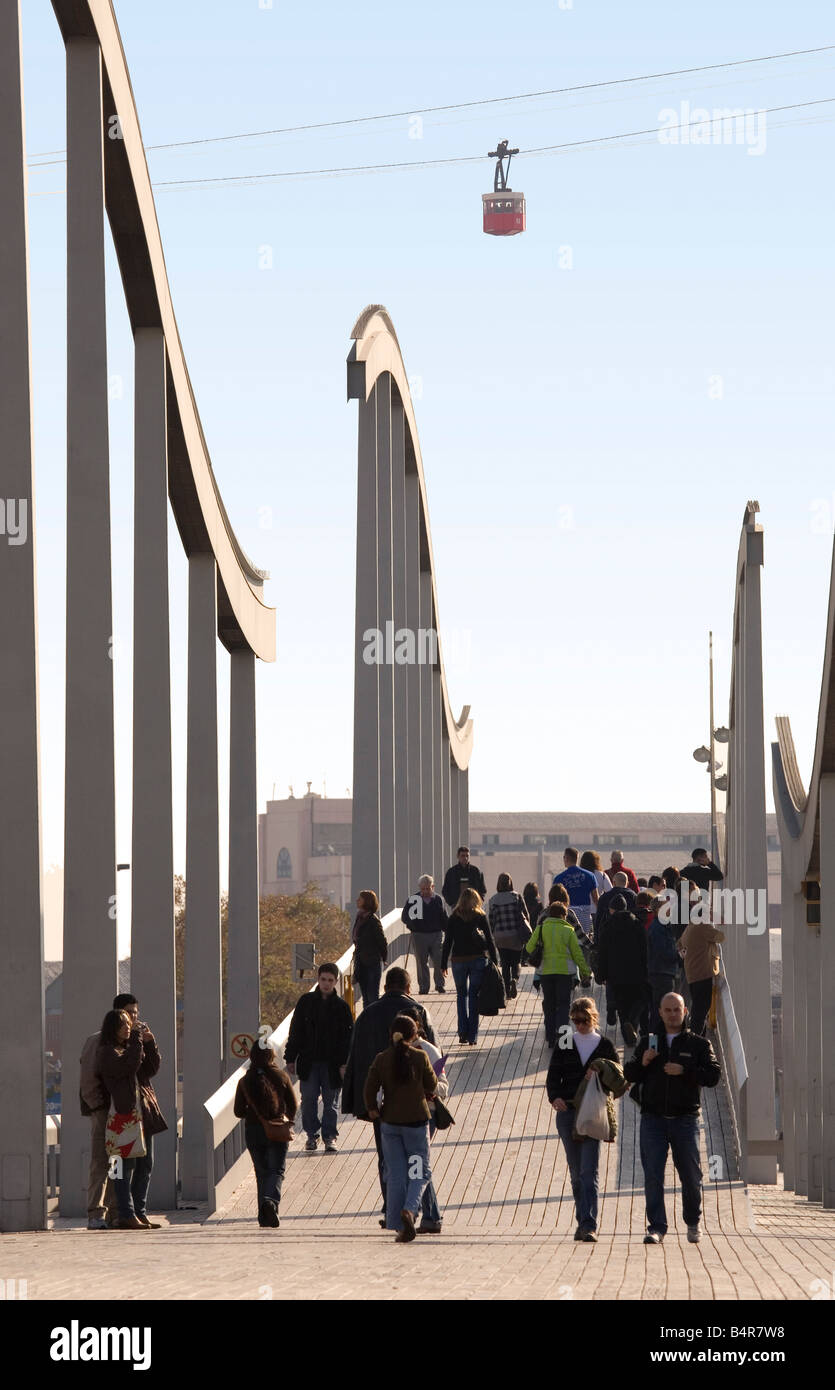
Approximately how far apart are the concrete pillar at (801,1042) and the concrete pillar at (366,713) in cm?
511

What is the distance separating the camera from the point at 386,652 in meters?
29.1

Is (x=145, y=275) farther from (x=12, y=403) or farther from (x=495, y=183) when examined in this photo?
(x=495, y=183)

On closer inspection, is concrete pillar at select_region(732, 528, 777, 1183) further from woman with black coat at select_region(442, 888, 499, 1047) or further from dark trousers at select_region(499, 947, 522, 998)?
dark trousers at select_region(499, 947, 522, 998)

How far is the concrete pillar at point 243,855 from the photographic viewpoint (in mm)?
19938

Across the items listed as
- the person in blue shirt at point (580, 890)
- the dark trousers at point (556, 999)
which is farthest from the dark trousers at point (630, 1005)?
the person in blue shirt at point (580, 890)

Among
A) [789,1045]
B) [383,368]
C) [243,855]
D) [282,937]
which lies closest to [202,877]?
[243,855]

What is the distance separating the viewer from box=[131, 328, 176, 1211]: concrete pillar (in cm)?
1466

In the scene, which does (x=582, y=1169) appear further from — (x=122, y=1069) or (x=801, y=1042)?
(x=801, y=1042)

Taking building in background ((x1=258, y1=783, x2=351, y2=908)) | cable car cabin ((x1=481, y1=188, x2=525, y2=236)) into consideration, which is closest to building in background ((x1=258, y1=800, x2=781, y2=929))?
building in background ((x1=258, y1=783, x2=351, y2=908))

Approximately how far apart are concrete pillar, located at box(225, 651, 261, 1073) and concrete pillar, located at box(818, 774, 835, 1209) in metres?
5.27

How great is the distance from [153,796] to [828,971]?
6891 mm

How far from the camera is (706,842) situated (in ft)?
447
